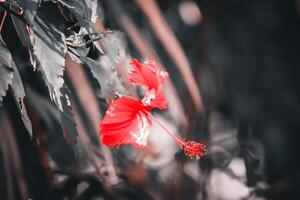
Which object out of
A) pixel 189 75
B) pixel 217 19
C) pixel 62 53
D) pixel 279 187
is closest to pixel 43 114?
pixel 189 75

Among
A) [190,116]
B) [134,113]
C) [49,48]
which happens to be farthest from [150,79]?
[190,116]

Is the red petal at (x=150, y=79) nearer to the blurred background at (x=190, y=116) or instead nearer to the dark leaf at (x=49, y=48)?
the dark leaf at (x=49, y=48)

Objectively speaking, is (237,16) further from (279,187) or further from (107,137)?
(107,137)

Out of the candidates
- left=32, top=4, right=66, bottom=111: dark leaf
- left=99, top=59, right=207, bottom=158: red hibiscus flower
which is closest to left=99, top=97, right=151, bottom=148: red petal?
left=99, top=59, right=207, bottom=158: red hibiscus flower

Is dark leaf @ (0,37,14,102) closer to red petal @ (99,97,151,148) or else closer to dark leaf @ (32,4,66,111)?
dark leaf @ (32,4,66,111)

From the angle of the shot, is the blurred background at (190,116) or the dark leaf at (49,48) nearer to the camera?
the dark leaf at (49,48)

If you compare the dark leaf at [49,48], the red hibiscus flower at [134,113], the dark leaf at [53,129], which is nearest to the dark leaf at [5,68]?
the dark leaf at [49,48]

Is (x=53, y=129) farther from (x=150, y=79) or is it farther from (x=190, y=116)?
(x=150, y=79)
